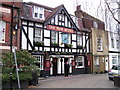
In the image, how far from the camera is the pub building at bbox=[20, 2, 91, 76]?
17.4m

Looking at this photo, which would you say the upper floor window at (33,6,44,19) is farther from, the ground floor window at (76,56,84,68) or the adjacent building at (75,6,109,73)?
the adjacent building at (75,6,109,73)

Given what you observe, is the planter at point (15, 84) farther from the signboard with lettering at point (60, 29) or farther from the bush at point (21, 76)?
the signboard with lettering at point (60, 29)

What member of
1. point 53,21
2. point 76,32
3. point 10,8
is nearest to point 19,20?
point 10,8

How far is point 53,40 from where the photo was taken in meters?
19.4

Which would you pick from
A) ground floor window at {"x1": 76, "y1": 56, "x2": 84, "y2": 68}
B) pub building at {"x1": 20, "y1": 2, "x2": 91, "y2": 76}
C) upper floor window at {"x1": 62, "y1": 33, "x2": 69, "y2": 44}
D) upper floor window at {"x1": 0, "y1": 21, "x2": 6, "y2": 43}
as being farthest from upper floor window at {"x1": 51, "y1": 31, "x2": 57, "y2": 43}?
upper floor window at {"x1": 0, "y1": 21, "x2": 6, "y2": 43}

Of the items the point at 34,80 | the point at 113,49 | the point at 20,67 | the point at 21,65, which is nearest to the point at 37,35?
the point at 21,65

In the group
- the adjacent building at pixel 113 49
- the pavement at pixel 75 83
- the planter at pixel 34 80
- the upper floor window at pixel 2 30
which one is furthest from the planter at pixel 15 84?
the adjacent building at pixel 113 49

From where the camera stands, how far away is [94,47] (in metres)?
23.6

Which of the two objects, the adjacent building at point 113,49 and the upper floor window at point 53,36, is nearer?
the upper floor window at point 53,36

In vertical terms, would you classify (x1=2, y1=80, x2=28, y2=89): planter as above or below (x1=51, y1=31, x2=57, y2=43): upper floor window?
below

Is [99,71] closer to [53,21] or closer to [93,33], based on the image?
[93,33]

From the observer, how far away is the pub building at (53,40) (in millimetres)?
17422

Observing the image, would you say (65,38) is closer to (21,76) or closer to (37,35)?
(37,35)

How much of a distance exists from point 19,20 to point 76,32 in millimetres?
8058
